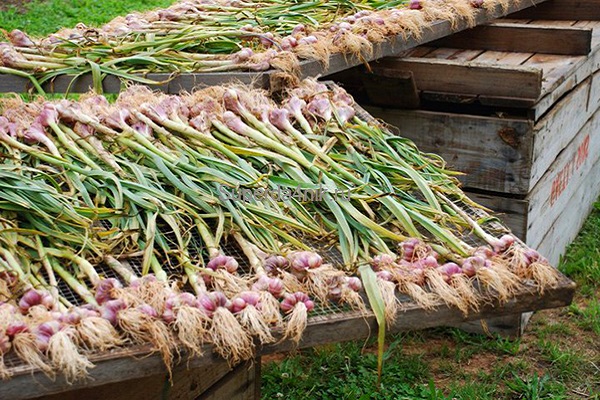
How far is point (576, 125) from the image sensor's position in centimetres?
420

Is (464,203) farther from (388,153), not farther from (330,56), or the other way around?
(330,56)

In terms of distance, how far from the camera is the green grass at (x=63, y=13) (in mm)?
7523

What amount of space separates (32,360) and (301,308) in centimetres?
51

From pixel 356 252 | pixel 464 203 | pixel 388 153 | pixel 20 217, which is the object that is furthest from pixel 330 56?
pixel 20 217

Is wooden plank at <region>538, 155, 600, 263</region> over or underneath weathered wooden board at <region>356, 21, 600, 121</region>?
underneath

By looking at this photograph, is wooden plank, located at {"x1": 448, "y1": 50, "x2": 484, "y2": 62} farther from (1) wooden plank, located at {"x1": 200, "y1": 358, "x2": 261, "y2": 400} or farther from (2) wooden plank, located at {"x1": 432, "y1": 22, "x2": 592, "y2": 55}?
(1) wooden plank, located at {"x1": 200, "y1": 358, "x2": 261, "y2": 400}

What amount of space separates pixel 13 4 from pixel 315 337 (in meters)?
7.66

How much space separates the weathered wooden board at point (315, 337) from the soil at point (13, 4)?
291 inches

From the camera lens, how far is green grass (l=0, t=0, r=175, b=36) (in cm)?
752

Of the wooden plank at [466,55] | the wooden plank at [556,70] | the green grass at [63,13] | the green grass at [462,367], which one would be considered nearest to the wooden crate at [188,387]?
the green grass at [462,367]

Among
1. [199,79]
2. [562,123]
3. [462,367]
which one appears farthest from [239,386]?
[562,123]

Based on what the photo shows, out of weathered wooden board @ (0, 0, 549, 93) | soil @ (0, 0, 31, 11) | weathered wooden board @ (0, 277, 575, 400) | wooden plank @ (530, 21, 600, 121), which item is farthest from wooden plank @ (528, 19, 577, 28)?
soil @ (0, 0, 31, 11)

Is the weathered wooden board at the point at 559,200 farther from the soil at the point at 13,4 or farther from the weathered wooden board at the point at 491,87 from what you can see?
the soil at the point at 13,4

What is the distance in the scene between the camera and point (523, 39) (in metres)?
4.31
